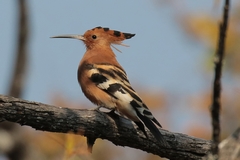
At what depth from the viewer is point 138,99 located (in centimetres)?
393

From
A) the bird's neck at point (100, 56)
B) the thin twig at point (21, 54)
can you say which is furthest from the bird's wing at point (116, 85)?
the thin twig at point (21, 54)

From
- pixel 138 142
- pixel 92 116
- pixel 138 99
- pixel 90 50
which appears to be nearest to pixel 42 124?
pixel 92 116

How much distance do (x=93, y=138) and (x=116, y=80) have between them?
0.92 meters

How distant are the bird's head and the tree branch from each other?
1.53 m

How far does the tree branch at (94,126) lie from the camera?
119 inches

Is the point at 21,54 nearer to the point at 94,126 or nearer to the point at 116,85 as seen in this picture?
the point at 116,85

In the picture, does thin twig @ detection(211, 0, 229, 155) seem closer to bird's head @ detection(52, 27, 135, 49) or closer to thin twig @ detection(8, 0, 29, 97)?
bird's head @ detection(52, 27, 135, 49)

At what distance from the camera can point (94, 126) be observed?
3.33m

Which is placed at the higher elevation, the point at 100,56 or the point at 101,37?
the point at 101,37

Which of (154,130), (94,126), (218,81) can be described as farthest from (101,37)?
(218,81)

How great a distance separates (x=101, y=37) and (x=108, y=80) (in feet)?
3.23

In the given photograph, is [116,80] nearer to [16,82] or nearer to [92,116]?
[92,116]

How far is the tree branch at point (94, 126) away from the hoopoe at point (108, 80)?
91 millimetres

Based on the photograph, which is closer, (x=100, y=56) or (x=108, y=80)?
(x=108, y=80)
